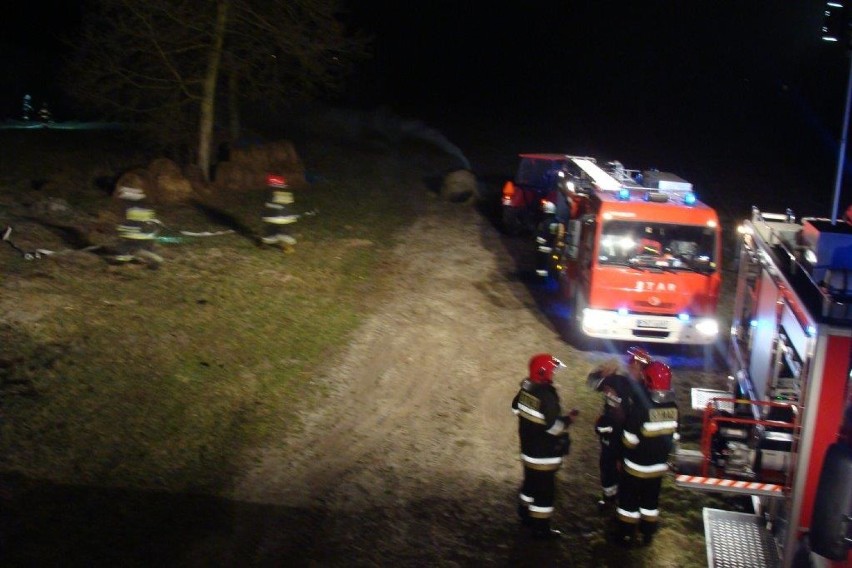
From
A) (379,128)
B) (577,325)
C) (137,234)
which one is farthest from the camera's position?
(379,128)

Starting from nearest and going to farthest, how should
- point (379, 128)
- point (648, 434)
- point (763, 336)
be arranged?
point (648, 434) < point (763, 336) < point (379, 128)

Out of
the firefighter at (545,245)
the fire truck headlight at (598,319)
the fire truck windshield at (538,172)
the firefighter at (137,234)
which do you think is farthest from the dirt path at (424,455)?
the fire truck windshield at (538,172)

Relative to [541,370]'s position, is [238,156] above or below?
above

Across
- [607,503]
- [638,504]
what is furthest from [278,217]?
[638,504]

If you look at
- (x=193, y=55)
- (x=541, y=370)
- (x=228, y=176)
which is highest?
(x=193, y=55)

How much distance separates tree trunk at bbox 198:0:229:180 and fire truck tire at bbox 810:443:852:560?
759 inches

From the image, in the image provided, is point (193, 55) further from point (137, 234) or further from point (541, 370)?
point (541, 370)

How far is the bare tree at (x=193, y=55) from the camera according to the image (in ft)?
69.1

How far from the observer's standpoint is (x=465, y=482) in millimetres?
9547

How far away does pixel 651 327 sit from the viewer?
1312 cm

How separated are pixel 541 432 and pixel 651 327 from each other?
18.6ft

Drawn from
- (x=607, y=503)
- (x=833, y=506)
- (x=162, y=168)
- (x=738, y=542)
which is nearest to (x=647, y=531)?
(x=607, y=503)

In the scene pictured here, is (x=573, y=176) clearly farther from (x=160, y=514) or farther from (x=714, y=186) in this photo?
(x=714, y=186)

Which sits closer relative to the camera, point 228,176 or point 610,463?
point 610,463
